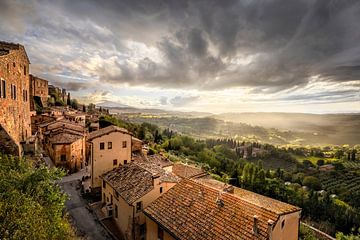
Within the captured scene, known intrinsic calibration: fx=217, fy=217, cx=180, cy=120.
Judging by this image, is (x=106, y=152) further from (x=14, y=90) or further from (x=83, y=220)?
(x=14, y=90)

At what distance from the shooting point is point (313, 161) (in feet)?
420

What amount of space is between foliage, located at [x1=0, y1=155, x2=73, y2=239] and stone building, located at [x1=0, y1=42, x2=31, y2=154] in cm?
809

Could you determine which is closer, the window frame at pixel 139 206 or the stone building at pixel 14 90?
the stone building at pixel 14 90

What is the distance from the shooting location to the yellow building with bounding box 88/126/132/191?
25.9 meters

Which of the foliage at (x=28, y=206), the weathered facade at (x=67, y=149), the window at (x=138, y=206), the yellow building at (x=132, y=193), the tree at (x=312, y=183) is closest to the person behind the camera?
the foliage at (x=28, y=206)

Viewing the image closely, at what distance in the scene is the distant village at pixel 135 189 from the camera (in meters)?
12.7

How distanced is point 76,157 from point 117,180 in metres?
13.8

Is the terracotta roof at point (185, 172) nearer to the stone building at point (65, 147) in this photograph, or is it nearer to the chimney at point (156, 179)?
the chimney at point (156, 179)

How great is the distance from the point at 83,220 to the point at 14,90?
14.7 meters

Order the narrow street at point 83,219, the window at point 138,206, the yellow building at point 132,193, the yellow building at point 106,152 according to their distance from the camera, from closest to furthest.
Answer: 1. the window at point 138,206
2. the yellow building at point 132,193
3. the narrow street at point 83,219
4. the yellow building at point 106,152

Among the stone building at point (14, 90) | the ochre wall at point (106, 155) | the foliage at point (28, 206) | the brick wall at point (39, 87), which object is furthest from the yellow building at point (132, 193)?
the brick wall at point (39, 87)

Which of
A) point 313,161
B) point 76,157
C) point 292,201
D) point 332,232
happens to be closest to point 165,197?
point 76,157

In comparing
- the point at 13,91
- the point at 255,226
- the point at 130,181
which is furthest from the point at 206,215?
the point at 13,91

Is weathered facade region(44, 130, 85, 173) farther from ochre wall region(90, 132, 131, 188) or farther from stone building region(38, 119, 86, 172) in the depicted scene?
ochre wall region(90, 132, 131, 188)
